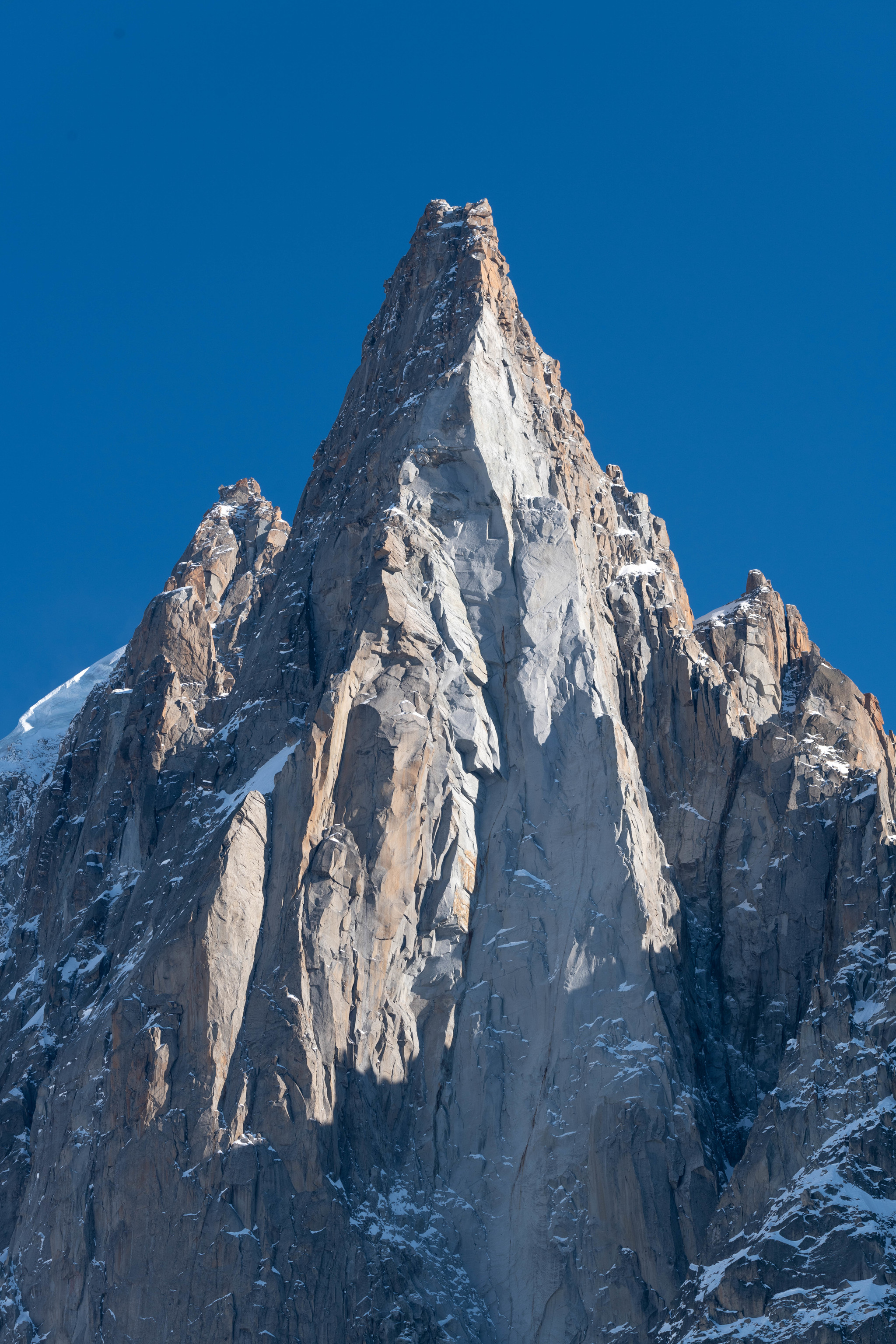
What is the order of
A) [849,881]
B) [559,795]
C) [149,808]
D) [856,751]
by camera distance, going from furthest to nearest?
[149,808] → [856,751] → [559,795] → [849,881]

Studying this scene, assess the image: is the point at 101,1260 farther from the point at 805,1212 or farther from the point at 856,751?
the point at 856,751

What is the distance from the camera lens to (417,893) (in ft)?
309

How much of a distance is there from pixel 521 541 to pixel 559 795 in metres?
16.7

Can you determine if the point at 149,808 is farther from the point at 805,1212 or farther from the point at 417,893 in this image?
the point at 805,1212

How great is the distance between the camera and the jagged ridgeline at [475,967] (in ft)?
275

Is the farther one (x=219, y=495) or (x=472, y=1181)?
(x=219, y=495)

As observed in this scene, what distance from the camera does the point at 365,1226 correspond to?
3361 inches

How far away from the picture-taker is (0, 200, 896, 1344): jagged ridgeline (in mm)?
83688

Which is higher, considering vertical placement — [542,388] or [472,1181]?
[542,388]

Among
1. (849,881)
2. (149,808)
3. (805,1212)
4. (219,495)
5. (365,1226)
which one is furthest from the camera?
(219,495)

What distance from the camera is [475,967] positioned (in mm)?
94000

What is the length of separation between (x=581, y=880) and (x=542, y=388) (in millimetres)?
37372

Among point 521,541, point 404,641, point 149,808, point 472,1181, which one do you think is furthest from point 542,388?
point 472,1181

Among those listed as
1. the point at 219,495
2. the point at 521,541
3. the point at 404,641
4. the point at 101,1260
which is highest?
the point at 219,495
